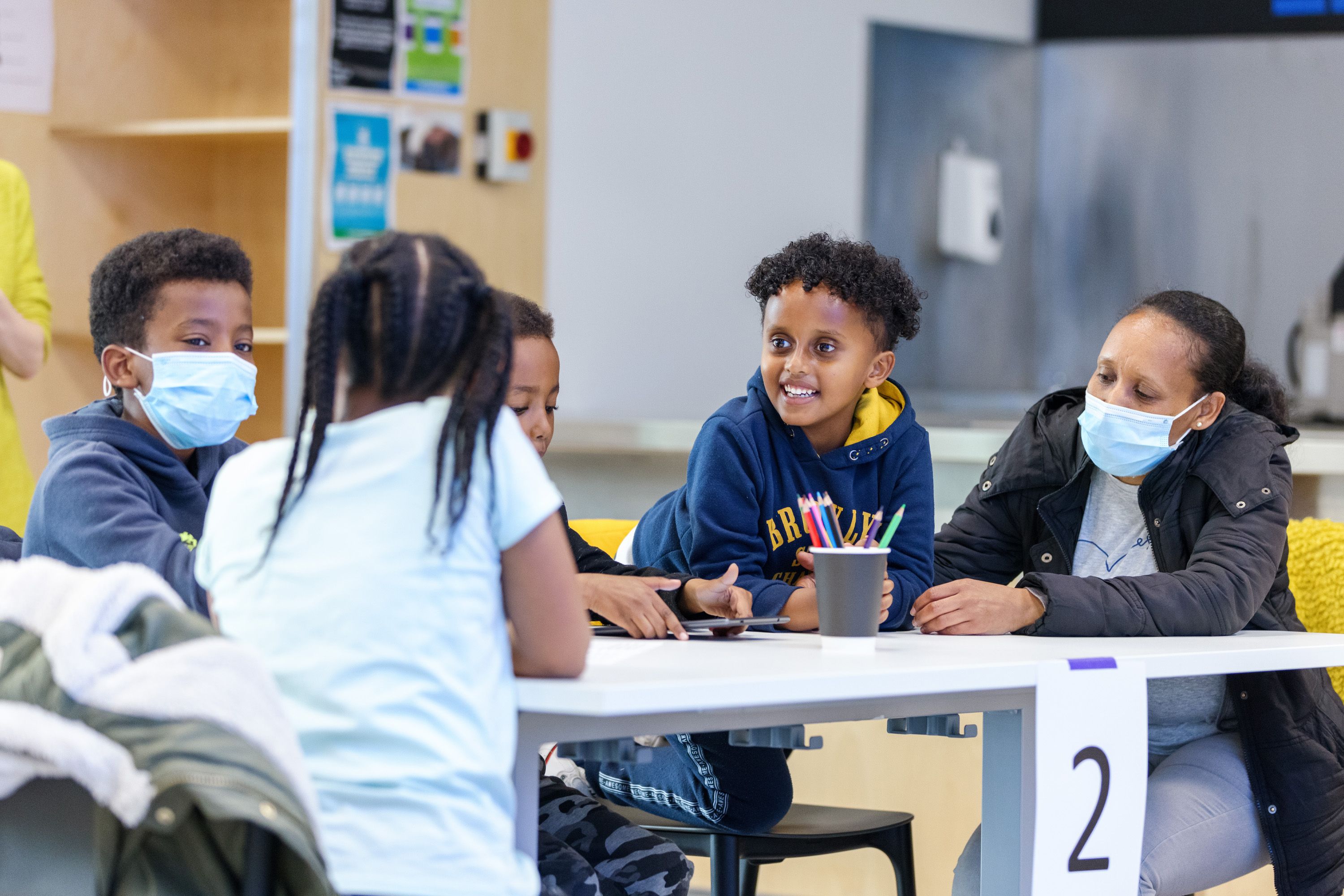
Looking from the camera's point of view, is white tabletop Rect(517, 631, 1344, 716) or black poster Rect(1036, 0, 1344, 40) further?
black poster Rect(1036, 0, 1344, 40)

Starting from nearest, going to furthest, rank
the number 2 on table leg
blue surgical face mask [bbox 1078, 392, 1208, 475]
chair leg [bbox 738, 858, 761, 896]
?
the number 2 on table leg, blue surgical face mask [bbox 1078, 392, 1208, 475], chair leg [bbox 738, 858, 761, 896]

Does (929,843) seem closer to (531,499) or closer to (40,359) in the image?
(531,499)

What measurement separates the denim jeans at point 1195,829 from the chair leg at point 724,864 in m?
0.25

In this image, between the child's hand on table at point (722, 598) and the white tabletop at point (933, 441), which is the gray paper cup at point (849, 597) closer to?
the child's hand on table at point (722, 598)

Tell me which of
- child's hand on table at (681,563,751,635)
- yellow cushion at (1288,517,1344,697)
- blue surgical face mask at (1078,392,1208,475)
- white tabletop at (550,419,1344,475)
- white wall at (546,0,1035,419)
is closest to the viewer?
child's hand on table at (681,563,751,635)

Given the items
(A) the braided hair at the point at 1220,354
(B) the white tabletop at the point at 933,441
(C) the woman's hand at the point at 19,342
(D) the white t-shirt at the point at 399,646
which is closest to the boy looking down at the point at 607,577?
(D) the white t-shirt at the point at 399,646

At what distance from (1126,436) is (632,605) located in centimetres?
67

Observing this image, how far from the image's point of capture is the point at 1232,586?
1675mm

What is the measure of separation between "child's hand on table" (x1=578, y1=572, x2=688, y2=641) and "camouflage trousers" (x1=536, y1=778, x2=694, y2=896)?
224mm

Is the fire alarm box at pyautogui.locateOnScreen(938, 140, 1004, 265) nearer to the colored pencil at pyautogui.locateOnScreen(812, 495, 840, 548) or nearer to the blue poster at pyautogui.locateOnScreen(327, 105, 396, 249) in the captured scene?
the blue poster at pyautogui.locateOnScreen(327, 105, 396, 249)

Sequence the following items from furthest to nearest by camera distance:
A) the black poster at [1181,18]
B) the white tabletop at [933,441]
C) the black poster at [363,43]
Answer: the black poster at [1181,18] < the black poster at [363,43] < the white tabletop at [933,441]

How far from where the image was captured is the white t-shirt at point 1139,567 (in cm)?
184

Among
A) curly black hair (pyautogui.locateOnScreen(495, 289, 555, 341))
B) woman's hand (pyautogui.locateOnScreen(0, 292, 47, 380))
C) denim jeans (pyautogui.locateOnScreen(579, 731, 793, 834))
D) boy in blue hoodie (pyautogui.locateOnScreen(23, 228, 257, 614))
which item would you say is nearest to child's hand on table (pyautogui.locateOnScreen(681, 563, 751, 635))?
denim jeans (pyautogui.locateOnScreen(579, 731, 793, 834))

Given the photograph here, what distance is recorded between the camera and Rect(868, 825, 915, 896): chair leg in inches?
72.3
